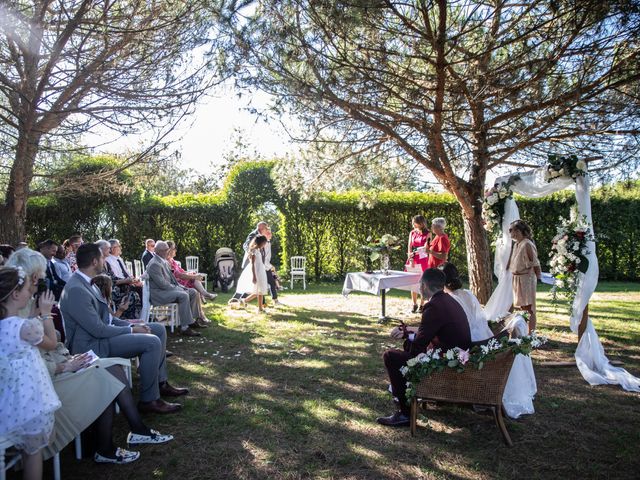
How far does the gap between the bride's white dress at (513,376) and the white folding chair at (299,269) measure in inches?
355

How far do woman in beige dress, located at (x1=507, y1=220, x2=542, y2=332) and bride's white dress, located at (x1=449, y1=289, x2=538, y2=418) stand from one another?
2181 millimetres

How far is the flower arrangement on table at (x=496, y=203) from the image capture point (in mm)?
7090

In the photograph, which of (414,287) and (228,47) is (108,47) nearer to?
(228,47)

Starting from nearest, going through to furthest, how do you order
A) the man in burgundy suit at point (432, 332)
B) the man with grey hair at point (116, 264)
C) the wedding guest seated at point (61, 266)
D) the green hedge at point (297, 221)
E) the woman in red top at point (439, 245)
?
the man in burgundy suit at point (432, 332), the wedding guest seated at point (61, 266), the man with grey hair at point (116, 264), the woman in red top at point (439, 245), the green hedge at point (297, 221)

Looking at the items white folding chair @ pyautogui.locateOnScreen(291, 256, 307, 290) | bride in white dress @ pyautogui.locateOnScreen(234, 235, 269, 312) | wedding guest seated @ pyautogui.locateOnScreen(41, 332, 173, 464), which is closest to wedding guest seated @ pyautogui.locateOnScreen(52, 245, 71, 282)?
wedding guest seated @ pyautogui.locateOnScreen(41, 332, 173, 464)

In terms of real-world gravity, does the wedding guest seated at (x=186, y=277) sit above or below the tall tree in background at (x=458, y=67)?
below

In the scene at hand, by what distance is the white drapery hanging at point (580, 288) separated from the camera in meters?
5.21

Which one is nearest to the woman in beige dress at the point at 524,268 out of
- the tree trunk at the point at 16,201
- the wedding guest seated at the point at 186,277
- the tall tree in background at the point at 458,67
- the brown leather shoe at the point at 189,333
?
the tall tree in background at the point at 458,67

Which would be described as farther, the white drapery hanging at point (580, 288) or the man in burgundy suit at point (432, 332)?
the white drapery hanging at point (580, 288)

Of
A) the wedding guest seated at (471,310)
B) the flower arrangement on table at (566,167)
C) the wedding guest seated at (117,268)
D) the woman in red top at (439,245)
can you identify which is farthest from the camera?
the woman in red top at (439,245)

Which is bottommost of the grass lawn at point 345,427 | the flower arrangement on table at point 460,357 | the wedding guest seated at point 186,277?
the grass lawn at point 345,427

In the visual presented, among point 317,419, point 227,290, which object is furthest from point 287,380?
point 227,290

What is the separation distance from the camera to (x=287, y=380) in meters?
5.30

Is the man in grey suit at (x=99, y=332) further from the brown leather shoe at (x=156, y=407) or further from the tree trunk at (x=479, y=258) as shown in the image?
the tree trunk at (x=479, y=258)
